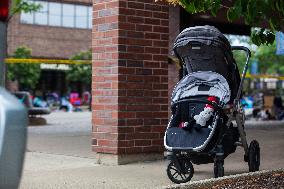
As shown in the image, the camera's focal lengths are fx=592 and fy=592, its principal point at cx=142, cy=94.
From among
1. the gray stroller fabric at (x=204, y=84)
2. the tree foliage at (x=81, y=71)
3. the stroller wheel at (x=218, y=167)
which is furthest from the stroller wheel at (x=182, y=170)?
the tree foliage at (x=81, y=71)

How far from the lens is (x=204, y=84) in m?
7.18

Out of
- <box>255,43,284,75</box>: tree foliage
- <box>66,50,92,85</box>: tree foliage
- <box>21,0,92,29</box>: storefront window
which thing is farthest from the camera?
<box>21,0,92,29</box>: storefront window

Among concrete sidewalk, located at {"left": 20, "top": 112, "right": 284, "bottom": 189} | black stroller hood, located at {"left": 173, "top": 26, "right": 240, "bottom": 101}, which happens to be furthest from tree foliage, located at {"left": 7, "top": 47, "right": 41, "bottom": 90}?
black stroller hood, located at {"left": 173, "top": 26, "right": 240, "bottom": 101}

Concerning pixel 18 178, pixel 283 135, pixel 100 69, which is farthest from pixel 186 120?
pixel 283 135

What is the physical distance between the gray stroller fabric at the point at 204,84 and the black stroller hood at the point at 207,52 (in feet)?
0.55

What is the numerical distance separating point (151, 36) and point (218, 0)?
2783 mm

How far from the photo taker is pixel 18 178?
318 centimetres

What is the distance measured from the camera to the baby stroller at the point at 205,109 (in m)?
6.84

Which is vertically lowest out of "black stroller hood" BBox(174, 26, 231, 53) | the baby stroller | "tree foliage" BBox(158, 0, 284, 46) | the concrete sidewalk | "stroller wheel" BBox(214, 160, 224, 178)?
the concrete sidewalk

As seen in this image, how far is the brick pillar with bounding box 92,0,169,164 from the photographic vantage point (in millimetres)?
8711

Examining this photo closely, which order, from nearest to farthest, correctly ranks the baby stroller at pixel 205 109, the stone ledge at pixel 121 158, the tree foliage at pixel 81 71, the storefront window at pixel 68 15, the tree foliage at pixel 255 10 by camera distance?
the tree foliage at pixel 255 10
the baby stroller at pixel 205 109
the stone ledge at pixel 121 158
the tree foliage at pixel 81 71
the storefront window at pixel 68 15

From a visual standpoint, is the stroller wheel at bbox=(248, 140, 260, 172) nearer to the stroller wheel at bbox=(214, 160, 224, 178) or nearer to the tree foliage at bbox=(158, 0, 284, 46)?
the stroller wheel at bbox=(214, 160, 224, 178)

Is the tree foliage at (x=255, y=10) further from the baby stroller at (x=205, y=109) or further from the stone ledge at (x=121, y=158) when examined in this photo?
the stone ledge at (x=121, y=158)

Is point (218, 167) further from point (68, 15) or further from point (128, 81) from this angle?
point (68, 15)
